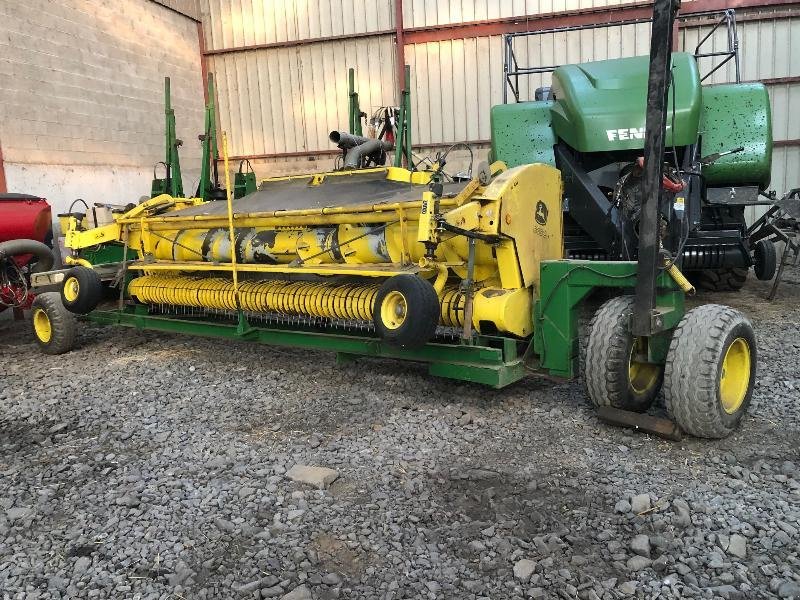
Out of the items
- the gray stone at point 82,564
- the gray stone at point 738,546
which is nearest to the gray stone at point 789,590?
the gray stone at point 738,546

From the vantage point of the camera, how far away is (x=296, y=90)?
1148 centimetres

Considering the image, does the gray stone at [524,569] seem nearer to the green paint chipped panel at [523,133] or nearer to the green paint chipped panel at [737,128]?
the green paint chipped panel at [523,133]

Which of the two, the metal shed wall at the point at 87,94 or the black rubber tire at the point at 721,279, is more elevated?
the metal shed wall at the point at 87,94

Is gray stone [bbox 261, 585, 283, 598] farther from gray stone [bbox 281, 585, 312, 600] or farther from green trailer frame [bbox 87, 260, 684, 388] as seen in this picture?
green trailer frame [bbox 87, 260, 684, 388]

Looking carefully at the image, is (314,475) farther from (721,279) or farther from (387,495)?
(721,279)

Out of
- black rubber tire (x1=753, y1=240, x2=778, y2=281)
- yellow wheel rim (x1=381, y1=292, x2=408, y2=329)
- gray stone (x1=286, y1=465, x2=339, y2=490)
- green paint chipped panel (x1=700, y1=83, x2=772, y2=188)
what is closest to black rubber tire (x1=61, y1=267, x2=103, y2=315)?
yellow wheel rim (x1=381, y1=292, x2=408, y2=329)

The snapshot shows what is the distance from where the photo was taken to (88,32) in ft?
29.7

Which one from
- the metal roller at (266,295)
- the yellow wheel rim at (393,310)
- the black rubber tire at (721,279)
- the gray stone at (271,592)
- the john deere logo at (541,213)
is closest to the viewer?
the gray stone at (271,592)

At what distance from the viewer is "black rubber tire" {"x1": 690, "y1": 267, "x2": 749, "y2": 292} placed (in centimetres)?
635

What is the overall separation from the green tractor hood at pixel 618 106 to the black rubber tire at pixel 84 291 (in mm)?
3999

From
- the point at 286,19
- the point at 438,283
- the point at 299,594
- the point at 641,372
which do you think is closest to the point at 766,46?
the point at 286,19

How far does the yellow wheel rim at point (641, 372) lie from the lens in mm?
3285

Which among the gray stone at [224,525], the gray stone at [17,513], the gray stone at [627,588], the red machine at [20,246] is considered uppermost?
the red machine at [20,246]

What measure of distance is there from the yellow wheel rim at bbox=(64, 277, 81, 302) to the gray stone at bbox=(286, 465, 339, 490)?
3061 mm
